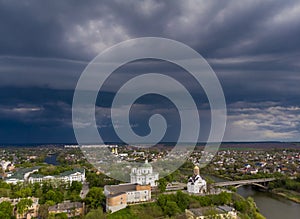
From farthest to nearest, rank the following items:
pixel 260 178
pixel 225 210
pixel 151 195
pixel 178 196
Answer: pixel 260 178, pixel 151 195, pixel 178 196, pixel 225 210

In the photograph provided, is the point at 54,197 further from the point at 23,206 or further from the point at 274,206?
the point at 274,206

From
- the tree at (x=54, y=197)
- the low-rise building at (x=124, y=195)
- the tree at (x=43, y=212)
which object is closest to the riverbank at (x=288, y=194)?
the low-rise building at (x=124, y=195)

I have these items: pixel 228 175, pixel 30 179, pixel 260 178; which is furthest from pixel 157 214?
pixel 228 175

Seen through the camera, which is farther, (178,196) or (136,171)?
(136,171)

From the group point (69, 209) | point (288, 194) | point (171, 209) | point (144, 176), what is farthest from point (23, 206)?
point (288, 194)

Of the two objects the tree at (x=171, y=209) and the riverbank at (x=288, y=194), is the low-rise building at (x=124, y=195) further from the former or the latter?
the riverbank at (x=288, y=194)

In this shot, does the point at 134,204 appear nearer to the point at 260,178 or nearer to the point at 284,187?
the point at 284,187
